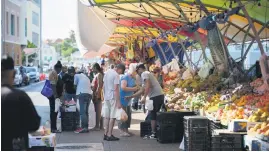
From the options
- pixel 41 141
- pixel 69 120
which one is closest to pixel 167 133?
pixel 69 120

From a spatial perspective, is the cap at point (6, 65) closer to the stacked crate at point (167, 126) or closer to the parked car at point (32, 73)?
the stacked crate at point (167, 126)

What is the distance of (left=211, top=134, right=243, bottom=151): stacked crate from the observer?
9.37 metres

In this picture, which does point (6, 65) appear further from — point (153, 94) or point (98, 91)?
point (98, 91)

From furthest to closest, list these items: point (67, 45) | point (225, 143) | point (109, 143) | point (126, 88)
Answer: point (67, 45) < point (126, 88) < point (109, 143) < point (225, 143)

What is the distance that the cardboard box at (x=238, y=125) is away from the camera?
9742 millimetres

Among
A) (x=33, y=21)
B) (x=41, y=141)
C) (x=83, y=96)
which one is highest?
(x=33, y=21)

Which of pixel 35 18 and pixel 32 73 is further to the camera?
pixel 35 18

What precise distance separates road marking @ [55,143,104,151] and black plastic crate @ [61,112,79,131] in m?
2.35

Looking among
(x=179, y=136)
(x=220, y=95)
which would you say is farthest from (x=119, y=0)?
(x=179, y=136)

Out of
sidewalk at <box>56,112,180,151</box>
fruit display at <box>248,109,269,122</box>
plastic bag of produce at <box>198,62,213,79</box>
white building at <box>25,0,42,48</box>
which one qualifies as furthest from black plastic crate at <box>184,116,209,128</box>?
white building at <box>25,0,42,48</box>

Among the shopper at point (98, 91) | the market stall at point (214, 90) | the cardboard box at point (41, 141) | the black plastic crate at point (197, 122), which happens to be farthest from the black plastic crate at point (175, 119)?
the cardboard box at point (41, 141)

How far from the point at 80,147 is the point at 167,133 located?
1807 millimetres

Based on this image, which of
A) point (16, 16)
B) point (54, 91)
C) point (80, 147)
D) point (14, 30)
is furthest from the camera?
point (14, 30)

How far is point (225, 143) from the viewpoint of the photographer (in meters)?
9.40
